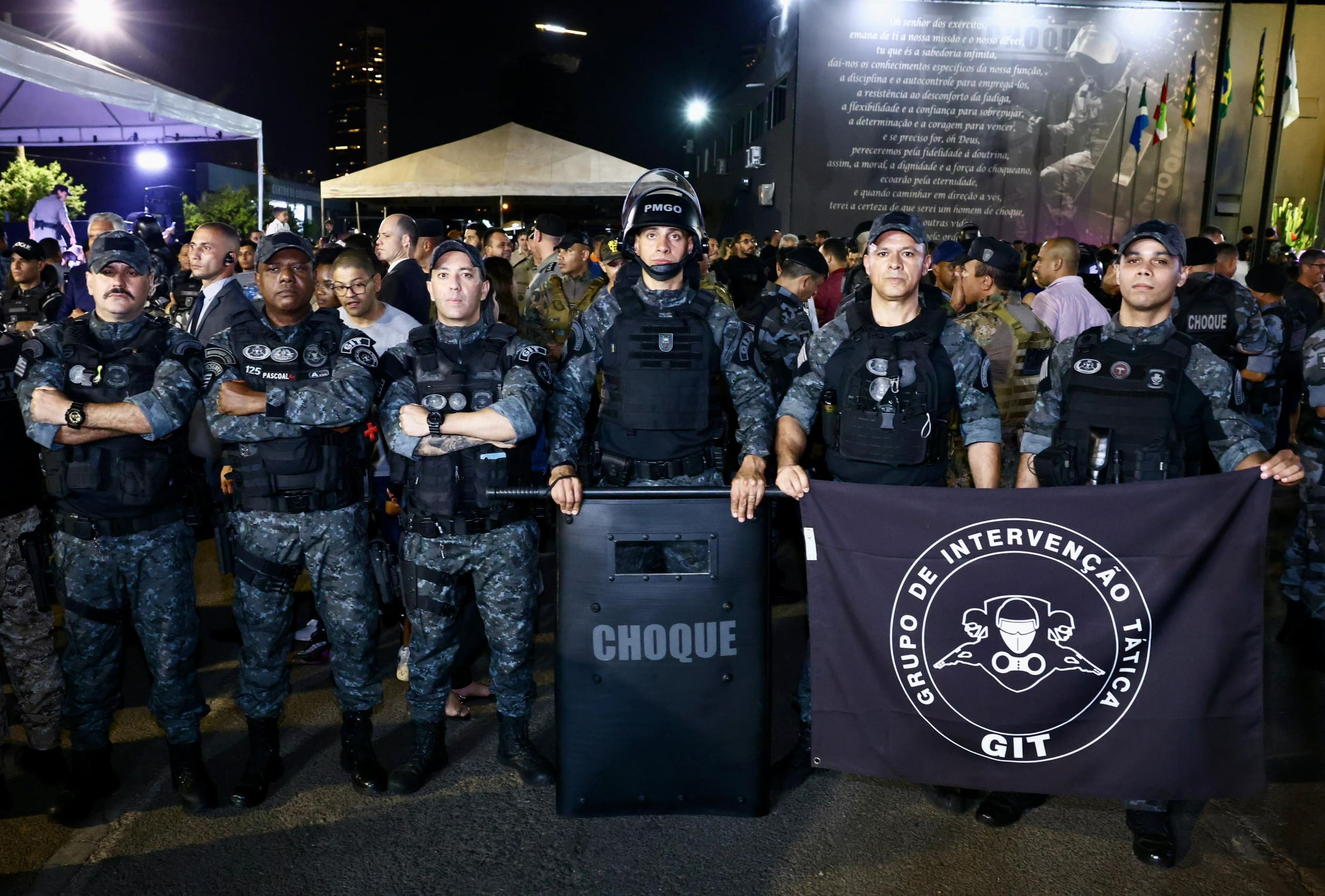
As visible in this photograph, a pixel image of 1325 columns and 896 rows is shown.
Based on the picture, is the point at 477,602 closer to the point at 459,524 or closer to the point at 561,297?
the point at 459,524

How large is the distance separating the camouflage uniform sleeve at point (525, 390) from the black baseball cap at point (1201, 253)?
16.0 feet

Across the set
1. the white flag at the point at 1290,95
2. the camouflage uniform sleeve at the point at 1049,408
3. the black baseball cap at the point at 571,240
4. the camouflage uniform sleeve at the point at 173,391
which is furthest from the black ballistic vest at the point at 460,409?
the white flag at the point at 1290,95

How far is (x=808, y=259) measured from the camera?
20.6ft

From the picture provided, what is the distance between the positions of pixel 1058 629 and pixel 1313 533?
121 inches

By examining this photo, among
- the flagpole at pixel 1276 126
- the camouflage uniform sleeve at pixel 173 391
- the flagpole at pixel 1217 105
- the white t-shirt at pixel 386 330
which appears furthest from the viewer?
the flagpole at pixel 1217 105

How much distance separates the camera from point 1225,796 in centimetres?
289

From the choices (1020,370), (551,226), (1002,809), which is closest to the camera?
(1002,809)

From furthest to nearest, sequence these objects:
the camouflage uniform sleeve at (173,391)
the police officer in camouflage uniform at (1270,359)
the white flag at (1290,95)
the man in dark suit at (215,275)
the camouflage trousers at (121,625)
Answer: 1. the white flag at (1290,95)
2. the police officer in camouflage uniform at (1270,359)
3. the man in dark suit at (215,275)
4. the camouflage trousers at (121,625)
5. the camouflage uniform sleeve at (173,391)

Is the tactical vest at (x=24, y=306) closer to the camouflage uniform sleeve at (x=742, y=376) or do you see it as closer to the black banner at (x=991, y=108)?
the camouflage uniform sleeve at (x=742, y=376)

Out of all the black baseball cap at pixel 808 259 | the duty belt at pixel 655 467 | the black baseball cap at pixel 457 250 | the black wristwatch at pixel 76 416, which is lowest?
the duty belt at pixel 655 467

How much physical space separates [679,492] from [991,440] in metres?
1.26

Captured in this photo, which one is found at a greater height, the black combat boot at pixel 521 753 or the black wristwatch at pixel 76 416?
the black wristwatch at pixel 76 416

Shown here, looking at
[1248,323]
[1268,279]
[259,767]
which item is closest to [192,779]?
[259,767]

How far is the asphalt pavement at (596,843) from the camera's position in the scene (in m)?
3.08
